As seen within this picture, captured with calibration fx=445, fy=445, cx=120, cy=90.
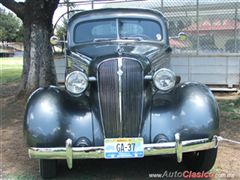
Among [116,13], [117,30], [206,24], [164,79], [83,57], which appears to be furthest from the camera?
[206,24]

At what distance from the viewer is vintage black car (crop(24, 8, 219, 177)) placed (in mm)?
4434

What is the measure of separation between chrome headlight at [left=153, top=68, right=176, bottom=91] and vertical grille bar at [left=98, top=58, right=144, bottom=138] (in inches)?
7.1

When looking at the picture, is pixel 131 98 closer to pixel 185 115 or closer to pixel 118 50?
pixel 185 115

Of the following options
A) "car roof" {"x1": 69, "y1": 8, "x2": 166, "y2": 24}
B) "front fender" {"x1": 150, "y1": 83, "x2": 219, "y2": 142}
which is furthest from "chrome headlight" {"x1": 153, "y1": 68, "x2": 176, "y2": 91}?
"car roof" {"x1": 69, "y1": 8, "x2": 166, "y2": 24}

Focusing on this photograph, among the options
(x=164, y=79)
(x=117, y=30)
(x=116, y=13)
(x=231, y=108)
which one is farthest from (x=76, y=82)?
(x=231, y=108)

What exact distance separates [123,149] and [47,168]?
104 cm

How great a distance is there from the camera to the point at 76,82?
477cm

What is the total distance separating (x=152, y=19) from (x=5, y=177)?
298cm

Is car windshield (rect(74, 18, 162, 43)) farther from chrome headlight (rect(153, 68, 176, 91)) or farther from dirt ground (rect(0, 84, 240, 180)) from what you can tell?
dirt ground (rect(0, 84, 240, 180))

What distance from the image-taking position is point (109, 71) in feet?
15.2

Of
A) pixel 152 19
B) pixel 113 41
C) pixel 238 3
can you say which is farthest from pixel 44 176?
pixel 238 3

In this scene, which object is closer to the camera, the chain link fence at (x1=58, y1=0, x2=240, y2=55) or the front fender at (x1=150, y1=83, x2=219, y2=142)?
the front fender at (x1=150, y1=83, x2=219, y2=142)

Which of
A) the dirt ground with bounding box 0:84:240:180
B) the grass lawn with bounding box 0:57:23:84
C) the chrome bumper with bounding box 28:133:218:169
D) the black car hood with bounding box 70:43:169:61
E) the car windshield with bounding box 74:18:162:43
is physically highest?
the car windshield with bounding box 74:18:162:43

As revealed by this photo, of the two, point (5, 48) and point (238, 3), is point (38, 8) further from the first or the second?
point (5, 48)
